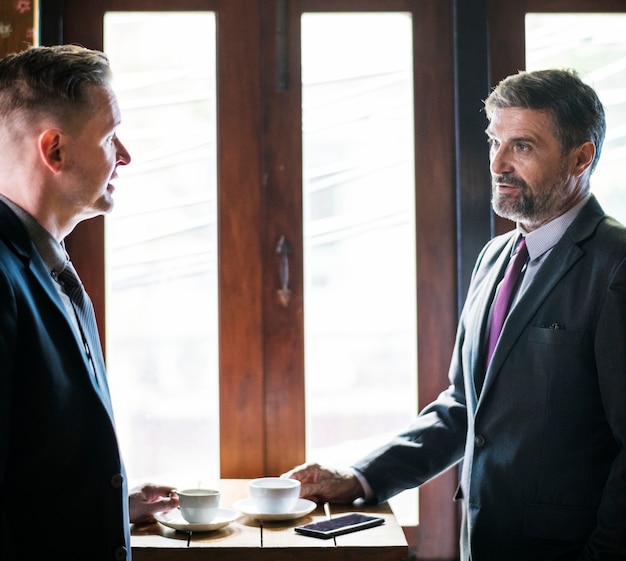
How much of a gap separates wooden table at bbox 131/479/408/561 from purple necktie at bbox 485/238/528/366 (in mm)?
517

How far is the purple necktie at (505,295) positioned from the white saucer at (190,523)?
2.44ft

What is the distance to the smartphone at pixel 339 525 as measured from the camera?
1.85 metres

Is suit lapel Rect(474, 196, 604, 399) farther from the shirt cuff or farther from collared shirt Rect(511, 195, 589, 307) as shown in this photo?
the shirt cuff

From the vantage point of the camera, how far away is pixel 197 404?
257 centimetres

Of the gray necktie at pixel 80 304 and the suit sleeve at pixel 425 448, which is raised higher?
the gray necktie at pixel 80 304

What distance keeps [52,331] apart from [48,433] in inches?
7.0

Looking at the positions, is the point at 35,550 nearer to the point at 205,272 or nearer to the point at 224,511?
the point at 224,511

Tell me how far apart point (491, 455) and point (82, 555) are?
943 millimetres

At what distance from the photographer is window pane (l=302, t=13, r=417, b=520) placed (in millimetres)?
2561

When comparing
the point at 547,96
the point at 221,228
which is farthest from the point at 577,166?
the point at 221,228

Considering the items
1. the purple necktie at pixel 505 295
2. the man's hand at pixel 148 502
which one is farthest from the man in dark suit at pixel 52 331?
the purple necktie at pixel 505 295

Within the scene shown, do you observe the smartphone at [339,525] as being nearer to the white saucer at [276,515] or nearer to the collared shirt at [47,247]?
the white saucer at [276,515]

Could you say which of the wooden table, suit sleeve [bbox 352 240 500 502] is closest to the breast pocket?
suit sleeve [bbox 352 240 500 502]

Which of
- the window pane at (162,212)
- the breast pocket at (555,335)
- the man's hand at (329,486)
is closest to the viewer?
the breast pocket at (555,335)
